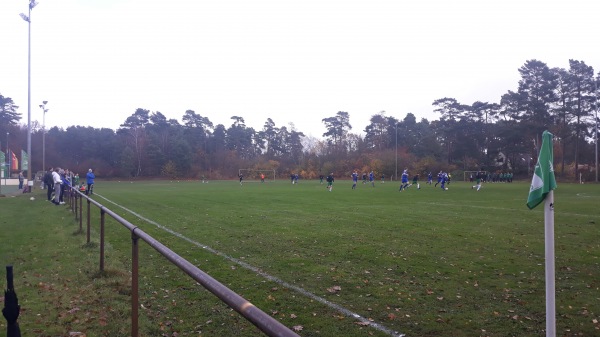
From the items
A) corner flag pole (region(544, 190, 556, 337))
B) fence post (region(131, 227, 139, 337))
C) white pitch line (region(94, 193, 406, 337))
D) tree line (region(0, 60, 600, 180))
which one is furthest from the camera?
tree line (region(0, 60, 600, 180))

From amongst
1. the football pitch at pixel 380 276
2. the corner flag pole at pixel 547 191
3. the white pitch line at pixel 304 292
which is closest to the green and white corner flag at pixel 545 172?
the corner flag pole at pixel 547 191

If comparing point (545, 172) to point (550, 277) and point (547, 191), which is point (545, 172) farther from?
point (550, 277)

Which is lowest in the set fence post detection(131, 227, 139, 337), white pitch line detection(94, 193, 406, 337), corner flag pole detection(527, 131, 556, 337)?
white pitch line detection(94, 193, 406, 337)

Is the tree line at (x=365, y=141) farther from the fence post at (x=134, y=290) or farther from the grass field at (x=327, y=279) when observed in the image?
the fence post at (x=134, y=290)

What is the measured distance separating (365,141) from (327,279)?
95749 millimetres

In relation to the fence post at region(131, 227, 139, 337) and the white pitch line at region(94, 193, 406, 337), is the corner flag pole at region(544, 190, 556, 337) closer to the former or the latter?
the white pitch line at region(94, 193, 406, 337)

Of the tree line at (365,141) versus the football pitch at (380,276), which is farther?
the tree line at (365,141)

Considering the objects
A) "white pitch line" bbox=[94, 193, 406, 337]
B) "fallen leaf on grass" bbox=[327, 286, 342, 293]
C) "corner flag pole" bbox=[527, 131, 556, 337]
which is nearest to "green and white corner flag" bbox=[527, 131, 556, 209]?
"corner flag pole" bbox=[527, 131, 556, 337]

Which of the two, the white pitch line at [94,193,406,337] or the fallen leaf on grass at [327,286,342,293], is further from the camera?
the fallen leaf on grass at [327,286,342,293]

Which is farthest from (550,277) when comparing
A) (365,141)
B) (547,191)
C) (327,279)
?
(365,141)

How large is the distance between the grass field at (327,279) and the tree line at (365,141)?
201 feet

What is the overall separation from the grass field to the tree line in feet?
201

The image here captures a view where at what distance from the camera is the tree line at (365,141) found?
66.5m

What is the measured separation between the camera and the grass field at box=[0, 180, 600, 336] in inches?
209
